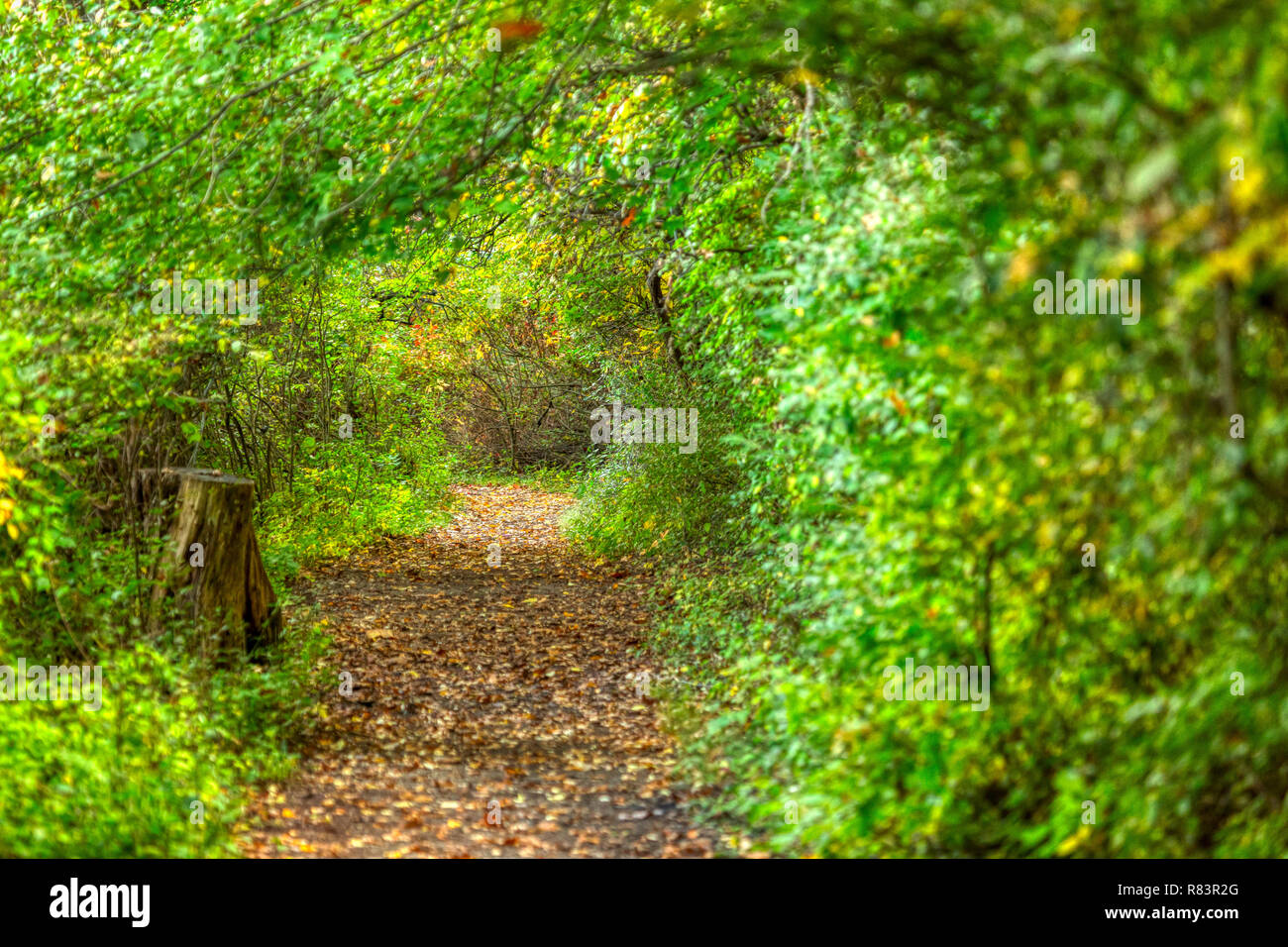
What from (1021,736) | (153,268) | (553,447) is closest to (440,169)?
(153,268)

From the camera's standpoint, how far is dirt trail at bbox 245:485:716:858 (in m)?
5.79

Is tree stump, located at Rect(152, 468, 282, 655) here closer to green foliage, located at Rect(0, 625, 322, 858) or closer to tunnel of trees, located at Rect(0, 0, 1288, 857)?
tunnel of trees, located at Rect(0, 0, 1288, 857)

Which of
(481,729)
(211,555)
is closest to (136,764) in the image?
(211,555)

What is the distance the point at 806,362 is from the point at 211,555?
417cm

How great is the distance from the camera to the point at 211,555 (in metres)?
7.43

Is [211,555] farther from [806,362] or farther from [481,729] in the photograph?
[806,362]

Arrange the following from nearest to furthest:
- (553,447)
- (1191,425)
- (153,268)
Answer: (1191,425) → (153,268) → (553,447)

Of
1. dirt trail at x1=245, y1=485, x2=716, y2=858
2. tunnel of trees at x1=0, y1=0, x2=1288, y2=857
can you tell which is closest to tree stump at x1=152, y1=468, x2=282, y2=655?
tunnel of trees at x1=0, y1=0, x2=1288, y2=857

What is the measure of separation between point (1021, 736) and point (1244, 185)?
106 inches

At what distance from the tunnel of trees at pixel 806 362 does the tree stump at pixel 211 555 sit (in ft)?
0.21

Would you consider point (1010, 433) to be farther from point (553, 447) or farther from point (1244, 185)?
point (553, 447)

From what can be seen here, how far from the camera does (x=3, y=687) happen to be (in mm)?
5562

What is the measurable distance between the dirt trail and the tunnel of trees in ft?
1.16

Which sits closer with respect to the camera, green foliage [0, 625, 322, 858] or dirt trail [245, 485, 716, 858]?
green foliage [0, 625, 322, 858]
